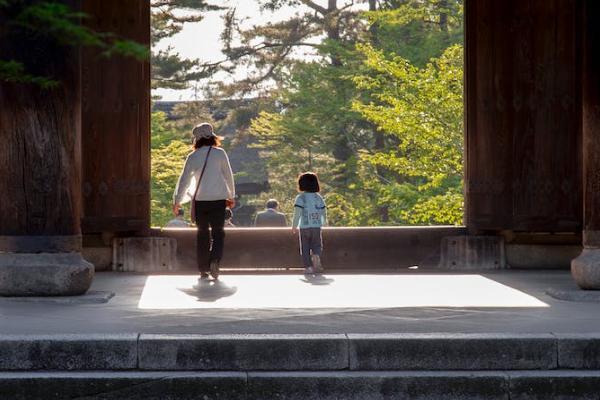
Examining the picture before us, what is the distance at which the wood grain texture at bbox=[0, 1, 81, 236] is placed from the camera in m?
10.6

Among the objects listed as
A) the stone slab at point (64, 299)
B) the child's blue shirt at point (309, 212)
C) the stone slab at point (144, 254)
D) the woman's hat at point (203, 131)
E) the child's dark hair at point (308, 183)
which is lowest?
the stone slab at point (64, 299)

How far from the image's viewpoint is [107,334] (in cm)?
797

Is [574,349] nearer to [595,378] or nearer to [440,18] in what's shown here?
[595,378]

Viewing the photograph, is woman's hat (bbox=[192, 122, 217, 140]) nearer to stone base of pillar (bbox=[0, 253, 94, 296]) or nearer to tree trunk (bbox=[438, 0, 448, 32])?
stone base of pillar (bbox=[0, 253, 94, 296])

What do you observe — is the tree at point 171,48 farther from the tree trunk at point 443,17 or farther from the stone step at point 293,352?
the stone step at point 293,352

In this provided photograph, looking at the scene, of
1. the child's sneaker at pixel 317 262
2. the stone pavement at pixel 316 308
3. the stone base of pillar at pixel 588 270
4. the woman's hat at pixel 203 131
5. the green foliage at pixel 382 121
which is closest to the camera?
the stone pavement at pixel 316 308

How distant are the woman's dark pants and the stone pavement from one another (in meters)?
0.32

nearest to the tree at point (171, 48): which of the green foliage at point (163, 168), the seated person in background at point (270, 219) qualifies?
the green foliage at point (163, 168)

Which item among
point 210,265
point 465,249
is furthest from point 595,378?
point 465,249

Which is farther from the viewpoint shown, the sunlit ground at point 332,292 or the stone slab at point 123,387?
the sunlit ground at point 332,292

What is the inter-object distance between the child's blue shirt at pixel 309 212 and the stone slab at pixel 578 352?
6704 millimetres

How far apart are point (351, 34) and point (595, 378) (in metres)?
34.2

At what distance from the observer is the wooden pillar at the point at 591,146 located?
435 inches

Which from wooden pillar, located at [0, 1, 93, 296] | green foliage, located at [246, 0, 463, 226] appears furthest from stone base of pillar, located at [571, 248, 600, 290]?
green foliage, located at [246, 0, 463, 226]
